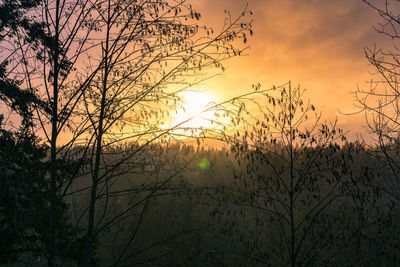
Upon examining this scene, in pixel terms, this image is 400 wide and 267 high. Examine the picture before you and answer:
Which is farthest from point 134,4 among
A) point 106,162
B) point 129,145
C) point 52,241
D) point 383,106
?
point 383,106

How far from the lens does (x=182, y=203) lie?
30484 millimetres

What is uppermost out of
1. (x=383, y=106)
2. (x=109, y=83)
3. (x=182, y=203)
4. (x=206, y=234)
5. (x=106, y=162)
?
(x=383, y=106)

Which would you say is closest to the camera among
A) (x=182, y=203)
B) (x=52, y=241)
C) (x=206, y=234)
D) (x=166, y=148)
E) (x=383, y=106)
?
(x=52, y=241)

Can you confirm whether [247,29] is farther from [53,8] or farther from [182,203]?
[182,203]

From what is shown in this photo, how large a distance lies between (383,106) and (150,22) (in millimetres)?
6599

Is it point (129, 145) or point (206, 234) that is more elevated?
point (129, 145)

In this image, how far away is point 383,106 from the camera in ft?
24.6

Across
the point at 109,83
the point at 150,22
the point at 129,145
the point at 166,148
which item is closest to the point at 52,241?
the point at 129,145

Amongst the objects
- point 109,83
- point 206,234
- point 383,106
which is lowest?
point 206,234

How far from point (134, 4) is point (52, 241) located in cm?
293

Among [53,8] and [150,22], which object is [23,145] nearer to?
[53,8]

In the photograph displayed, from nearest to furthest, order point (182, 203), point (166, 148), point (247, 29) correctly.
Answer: point (247, 29), point (166, 148), point (182, 203)

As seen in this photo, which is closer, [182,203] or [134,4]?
[134,4]

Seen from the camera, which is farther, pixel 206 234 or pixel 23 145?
pixel 206 234
